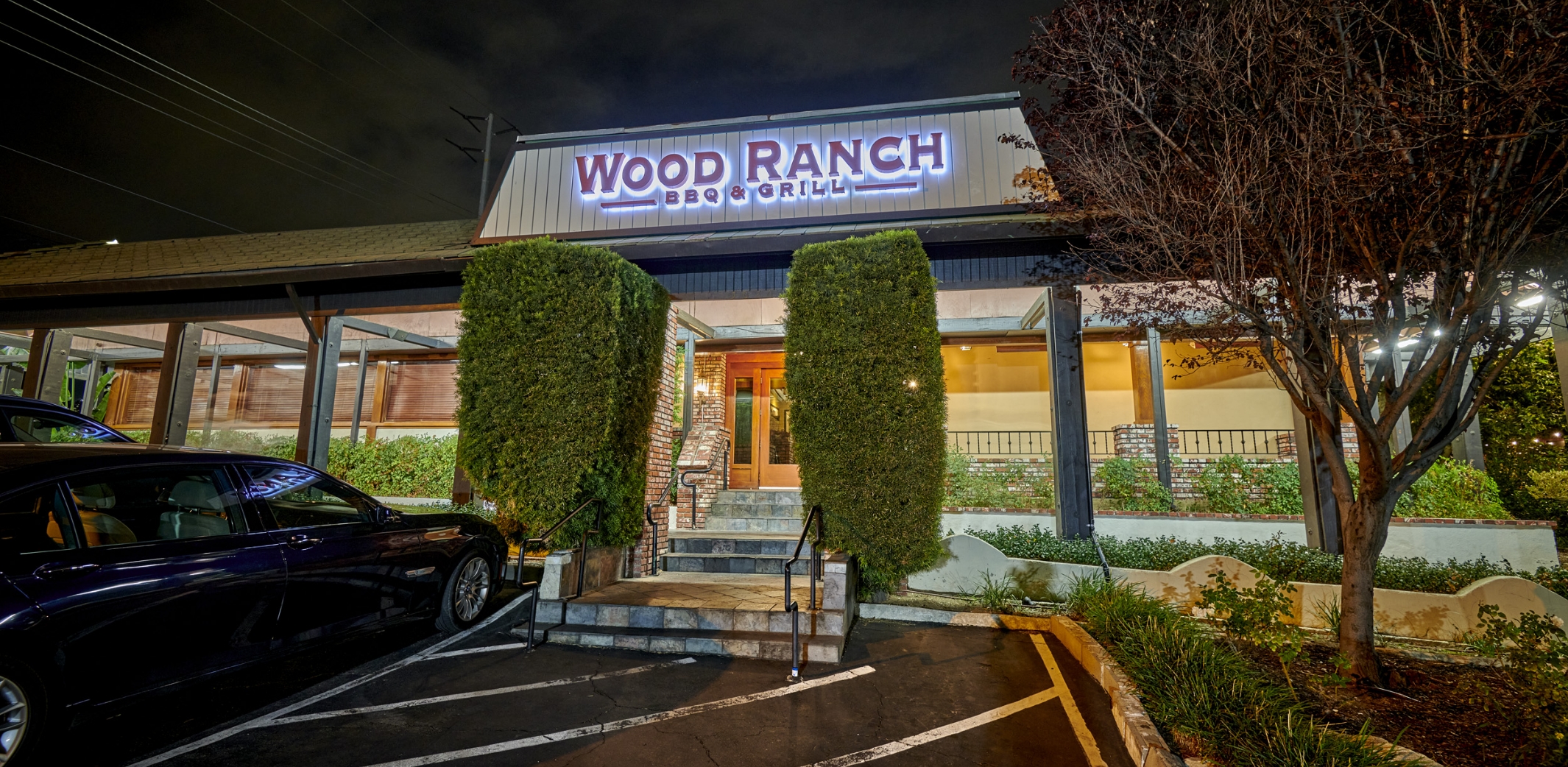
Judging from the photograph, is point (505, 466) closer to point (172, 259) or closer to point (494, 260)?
point (494, 260)

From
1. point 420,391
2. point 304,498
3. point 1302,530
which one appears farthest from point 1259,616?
point 420,391

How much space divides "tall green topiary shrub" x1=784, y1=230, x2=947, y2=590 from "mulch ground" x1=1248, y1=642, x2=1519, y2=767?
9.22 feet

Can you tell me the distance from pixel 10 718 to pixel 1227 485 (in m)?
11.3

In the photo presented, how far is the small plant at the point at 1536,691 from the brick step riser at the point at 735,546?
5307 mm

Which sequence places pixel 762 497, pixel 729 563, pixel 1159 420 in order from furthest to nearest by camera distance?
1. pixel 1159 420
2. pixel 762 497
3. pixel 729 563

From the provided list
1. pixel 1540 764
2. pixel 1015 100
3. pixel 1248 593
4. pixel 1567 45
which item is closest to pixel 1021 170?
pixel 1015 100

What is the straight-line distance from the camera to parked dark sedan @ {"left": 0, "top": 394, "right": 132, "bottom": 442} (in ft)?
18.6

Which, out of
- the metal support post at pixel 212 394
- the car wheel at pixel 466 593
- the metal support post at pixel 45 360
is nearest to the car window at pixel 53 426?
the car wheel at pixel 466 593

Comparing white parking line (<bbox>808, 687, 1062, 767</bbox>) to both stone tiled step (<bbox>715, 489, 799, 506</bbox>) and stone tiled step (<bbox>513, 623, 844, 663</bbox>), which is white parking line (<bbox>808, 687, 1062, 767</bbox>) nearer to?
stone tiled step (<bbox>513, 623, 844, 663</bbox>)

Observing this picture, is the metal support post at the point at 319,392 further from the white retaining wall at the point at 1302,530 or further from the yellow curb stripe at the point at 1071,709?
the yellow curb stripe at the point at 1071,709

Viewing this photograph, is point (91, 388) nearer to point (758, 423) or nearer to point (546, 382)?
point (758, 423)

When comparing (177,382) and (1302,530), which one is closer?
(1302,530)

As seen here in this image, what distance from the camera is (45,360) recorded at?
1148 centimetres

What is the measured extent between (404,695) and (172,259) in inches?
432
